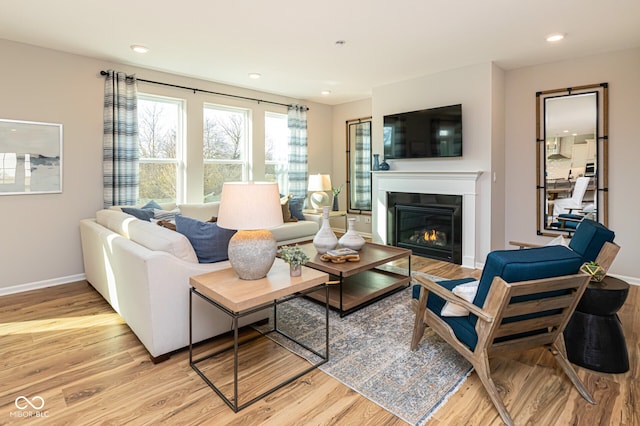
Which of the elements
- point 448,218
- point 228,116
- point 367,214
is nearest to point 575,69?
point 448,218

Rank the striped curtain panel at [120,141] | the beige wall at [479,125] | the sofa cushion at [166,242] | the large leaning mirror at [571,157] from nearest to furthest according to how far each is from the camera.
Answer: the sofa cushion at [166,242], the large leaning mirror at [571,157], the striped curtain panel at [120,141], the beige wall at [479,125]

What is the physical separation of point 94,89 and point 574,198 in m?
5.93

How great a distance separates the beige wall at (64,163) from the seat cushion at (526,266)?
171 inches

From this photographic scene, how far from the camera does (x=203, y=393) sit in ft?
6.64

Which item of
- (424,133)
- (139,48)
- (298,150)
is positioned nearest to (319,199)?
(298,150)

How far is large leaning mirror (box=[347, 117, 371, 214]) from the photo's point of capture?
21.7 ft

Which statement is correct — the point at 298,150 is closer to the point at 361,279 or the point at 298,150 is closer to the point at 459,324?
the point at 361,279

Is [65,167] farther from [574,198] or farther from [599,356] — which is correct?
[574,198]

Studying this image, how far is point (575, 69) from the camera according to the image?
4.27m

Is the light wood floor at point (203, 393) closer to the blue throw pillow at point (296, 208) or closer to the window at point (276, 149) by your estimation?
the blue throw pillow at point (296, 208)

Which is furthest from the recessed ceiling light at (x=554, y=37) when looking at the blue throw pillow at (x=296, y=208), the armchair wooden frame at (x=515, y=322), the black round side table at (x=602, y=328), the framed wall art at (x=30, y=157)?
the framed wall art at (x=30, y=157)

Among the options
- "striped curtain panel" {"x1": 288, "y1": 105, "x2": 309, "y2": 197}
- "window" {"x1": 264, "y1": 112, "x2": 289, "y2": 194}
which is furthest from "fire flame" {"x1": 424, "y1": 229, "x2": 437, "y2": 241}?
"window" {"x1": 264, "y1": 112, "x2": 289, "y2": 194}

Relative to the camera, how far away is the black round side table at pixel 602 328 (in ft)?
7.04

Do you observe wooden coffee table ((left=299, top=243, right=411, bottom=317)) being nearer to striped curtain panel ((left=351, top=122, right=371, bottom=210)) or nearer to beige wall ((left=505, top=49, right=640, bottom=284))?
beige wall ((left=505, top=49, right=640, bottom=284))
